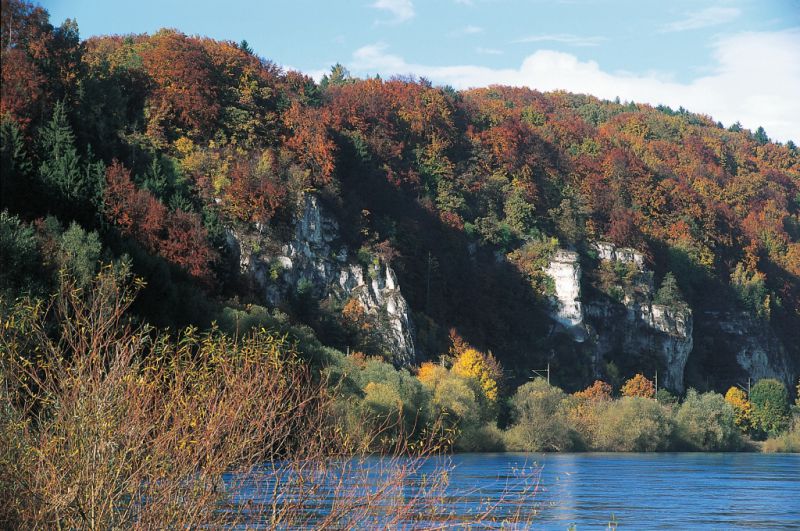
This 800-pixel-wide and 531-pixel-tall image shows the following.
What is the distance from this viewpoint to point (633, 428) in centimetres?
9125

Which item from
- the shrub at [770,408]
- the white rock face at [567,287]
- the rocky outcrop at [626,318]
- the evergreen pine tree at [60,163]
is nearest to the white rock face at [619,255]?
the rocky outcrop at [626,318]

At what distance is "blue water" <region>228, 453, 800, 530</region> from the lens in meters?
32.1

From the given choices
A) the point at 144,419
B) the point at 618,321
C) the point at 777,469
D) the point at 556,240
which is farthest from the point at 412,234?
the point at 144,419

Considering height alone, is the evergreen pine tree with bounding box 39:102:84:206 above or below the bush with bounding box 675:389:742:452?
above

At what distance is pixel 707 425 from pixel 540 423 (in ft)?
66.8

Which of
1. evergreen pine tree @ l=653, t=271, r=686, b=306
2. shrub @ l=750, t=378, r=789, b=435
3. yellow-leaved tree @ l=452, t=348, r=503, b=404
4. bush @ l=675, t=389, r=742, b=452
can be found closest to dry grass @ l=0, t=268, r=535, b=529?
yellow-leaved tree @ l=452, t=348, r=503, b=404

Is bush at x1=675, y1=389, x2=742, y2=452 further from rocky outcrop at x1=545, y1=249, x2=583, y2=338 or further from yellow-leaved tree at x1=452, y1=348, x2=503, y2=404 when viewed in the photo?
rocky outcrop at x1=545, y1=249, x2=583, y2=338

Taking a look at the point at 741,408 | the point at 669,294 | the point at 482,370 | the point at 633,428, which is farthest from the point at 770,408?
the point at 482,370

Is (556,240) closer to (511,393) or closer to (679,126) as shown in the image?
(511,393)

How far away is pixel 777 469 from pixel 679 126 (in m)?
111

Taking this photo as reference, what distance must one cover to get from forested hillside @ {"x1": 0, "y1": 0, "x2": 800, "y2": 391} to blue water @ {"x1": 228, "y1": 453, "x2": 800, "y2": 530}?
1410cm

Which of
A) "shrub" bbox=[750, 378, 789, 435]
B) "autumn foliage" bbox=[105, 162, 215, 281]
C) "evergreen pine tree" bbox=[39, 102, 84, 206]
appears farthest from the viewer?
"shrub" bbox=[750, 378, 789, 435]

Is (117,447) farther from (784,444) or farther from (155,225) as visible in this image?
(784,444)

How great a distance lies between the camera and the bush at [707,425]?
97.4 meters
